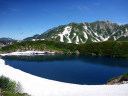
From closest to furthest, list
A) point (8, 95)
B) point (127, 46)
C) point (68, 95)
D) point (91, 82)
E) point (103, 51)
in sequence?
1. point (8, 95)
2. point (68, 95)
3. point (91, 82)
4. point (127, 46)
5. point (103, 51)

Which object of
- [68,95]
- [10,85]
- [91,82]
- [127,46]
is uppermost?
[127,46]

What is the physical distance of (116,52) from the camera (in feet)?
598

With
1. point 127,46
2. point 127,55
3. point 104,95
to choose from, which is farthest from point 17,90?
point 127,46

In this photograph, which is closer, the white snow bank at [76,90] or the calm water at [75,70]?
the white snow bank at [76,90]

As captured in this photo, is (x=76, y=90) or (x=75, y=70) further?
(x=75, y=70)

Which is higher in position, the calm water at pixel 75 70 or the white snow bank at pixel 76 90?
the white snow bank at pixel 76 90

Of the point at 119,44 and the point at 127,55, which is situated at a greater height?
the point at 119,44

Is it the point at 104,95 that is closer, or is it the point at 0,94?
the point at 0,94

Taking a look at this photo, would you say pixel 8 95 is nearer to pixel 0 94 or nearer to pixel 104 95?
pixel 0 94

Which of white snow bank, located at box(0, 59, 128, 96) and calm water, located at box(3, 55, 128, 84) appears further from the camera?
calm water, located at box(3, 55, 128, 84)

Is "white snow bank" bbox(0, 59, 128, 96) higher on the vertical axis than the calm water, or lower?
higher

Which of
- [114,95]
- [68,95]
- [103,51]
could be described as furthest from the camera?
[103,51]

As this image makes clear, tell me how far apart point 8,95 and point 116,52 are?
17924 cm

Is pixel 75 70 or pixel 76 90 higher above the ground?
pixel 76 90
